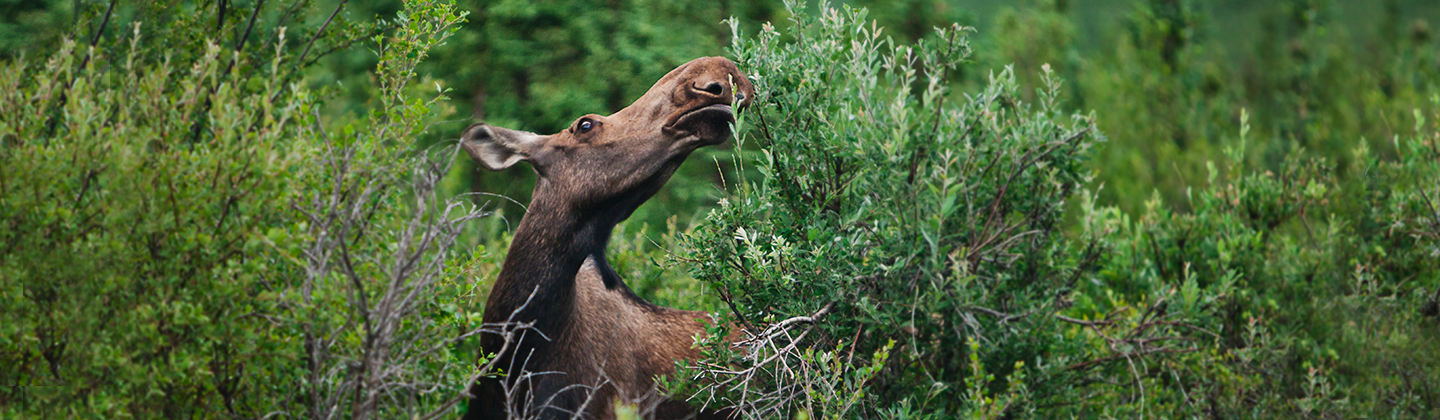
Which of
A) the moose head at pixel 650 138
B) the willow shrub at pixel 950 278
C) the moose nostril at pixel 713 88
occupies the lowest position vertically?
the willow shrub at pixel 950 278

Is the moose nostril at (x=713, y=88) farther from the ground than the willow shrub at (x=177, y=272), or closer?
farther from the ground

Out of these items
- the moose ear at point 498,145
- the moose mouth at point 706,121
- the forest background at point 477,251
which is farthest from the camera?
the moose ear at point 498,145

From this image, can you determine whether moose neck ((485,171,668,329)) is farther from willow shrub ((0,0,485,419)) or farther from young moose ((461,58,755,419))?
willow shrub ((0,0,485,419))

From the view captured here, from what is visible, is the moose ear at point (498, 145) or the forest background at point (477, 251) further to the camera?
the moose ear at point (498, 145)

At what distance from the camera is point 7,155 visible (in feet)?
11.6

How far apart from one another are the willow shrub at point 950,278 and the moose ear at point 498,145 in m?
0.85

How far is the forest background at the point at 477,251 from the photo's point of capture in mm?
3389

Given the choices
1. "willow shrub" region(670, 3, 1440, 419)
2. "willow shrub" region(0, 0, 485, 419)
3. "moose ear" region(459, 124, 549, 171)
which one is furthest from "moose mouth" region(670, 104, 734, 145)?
"willow shrub" region(0, 0, 485, 419)

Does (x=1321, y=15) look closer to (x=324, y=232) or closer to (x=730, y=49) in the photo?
(x=730, y=49)

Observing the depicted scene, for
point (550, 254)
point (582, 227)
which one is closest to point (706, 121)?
point (582, 227)

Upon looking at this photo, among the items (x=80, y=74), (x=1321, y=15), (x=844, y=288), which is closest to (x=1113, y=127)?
(x=1321, y=15)

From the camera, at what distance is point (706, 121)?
4039 mm

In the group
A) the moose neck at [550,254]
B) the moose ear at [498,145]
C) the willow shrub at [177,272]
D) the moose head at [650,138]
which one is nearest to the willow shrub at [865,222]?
the moose head at [650,138]

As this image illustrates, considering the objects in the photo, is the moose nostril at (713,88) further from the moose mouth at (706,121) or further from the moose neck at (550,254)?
the moose neck at (550,254)
